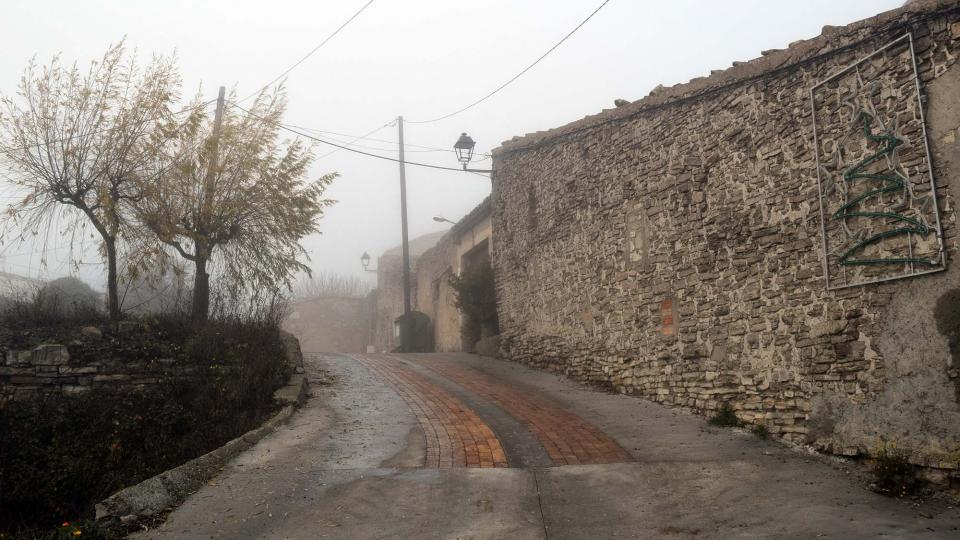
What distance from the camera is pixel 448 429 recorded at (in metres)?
8.56

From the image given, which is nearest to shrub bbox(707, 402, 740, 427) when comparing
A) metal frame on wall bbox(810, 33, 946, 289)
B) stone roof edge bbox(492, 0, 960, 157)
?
metal frame on wall bbox(810, 33, 946, 289)

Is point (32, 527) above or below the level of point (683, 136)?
below

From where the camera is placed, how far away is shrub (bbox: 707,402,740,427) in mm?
8182

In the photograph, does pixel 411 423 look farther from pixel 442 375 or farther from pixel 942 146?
pixel 942 146

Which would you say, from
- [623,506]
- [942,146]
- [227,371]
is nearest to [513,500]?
[623,506]

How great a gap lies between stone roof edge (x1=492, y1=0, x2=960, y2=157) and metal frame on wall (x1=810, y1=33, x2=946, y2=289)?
0.30 metres

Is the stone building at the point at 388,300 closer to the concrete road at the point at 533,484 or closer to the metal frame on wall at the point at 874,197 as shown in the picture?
the concrete road at the point at 533,484

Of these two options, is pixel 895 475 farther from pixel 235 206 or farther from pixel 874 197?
pixel 235 206

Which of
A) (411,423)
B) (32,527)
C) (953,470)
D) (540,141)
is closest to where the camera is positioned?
(953,470)

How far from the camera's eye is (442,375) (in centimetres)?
1345

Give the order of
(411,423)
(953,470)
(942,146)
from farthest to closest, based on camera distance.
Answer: (411,423) < (942,146) < (953,470)

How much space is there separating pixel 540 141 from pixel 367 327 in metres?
27.6

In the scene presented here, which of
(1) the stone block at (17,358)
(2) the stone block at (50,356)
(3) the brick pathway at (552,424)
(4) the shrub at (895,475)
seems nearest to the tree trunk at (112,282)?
(2) the stone block at (50,356)

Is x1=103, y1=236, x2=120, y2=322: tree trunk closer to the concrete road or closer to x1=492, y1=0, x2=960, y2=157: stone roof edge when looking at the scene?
the concrete road
